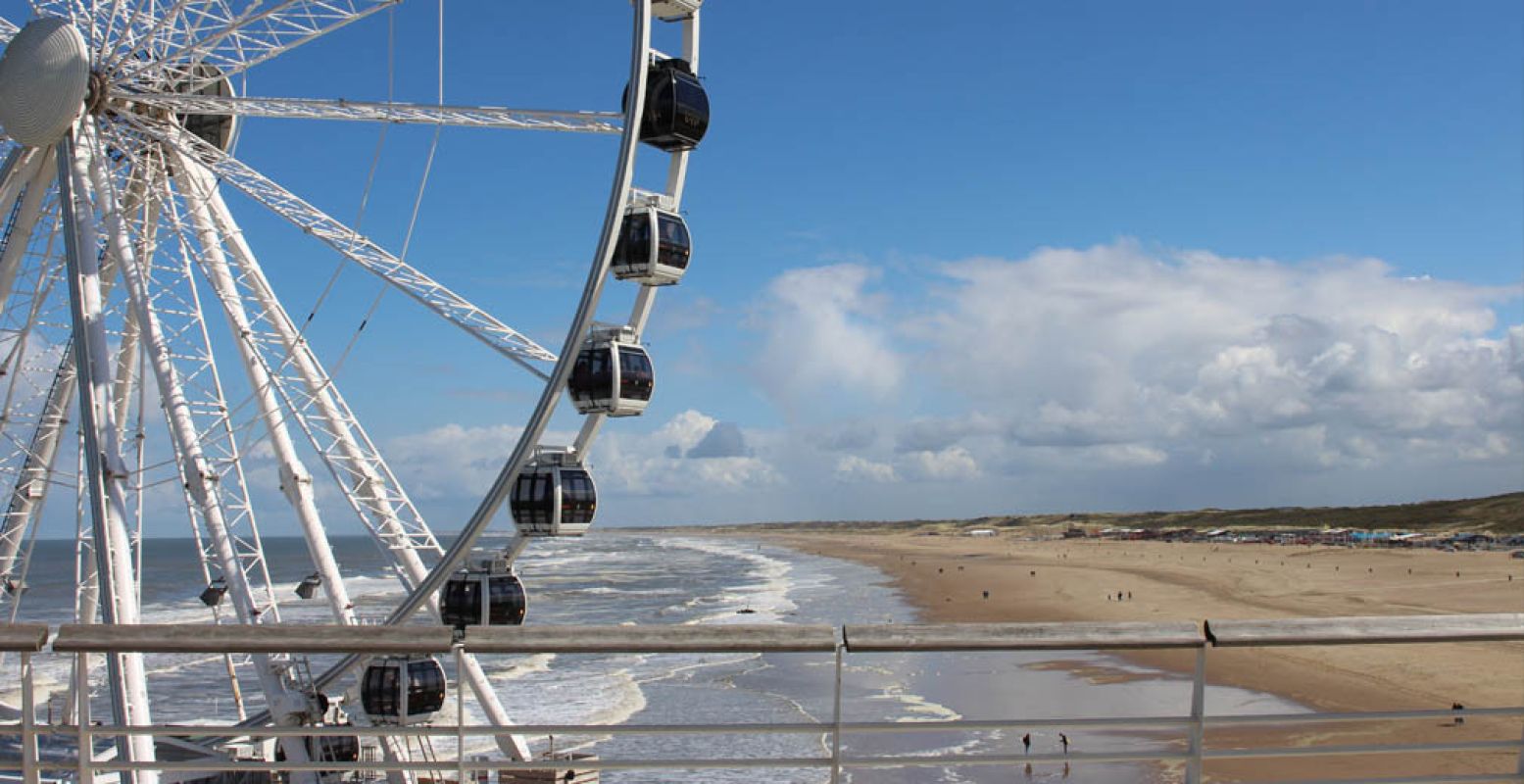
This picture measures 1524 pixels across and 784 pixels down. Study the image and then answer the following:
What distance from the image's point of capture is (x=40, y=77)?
70.9 ft

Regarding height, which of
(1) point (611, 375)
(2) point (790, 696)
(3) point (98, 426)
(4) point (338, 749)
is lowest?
(2) point (790, 696)

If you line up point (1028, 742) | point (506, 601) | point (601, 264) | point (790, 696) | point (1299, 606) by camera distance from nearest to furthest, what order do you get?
point (601, 264), point (506, 601), point (1028, 742), point (790, 696), point (1299, 606)

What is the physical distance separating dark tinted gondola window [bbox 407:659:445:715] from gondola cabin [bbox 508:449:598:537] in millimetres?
2718

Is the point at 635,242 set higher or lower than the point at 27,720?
higher

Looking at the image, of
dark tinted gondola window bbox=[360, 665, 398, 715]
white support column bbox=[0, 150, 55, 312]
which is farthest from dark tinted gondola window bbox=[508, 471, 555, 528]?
white support column bbox=[0, 150, 55, 312]

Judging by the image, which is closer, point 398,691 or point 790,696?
point 398,691

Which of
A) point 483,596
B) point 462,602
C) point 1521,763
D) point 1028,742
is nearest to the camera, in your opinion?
point 1521,763

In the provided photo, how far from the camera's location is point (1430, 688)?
33.5 meters

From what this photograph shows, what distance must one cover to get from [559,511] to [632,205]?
4.60 metres

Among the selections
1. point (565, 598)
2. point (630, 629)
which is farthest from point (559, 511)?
point (565, 598)

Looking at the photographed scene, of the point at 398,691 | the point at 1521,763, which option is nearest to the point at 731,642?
the point at 1521,763

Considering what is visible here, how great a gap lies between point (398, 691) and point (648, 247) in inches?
306

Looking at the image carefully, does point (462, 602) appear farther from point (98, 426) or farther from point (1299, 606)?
point (1299, 606)

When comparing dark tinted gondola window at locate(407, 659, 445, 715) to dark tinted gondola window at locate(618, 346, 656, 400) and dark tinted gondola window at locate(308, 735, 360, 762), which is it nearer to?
dark tinted gondola window at locate(308, 735, 360, 762)
